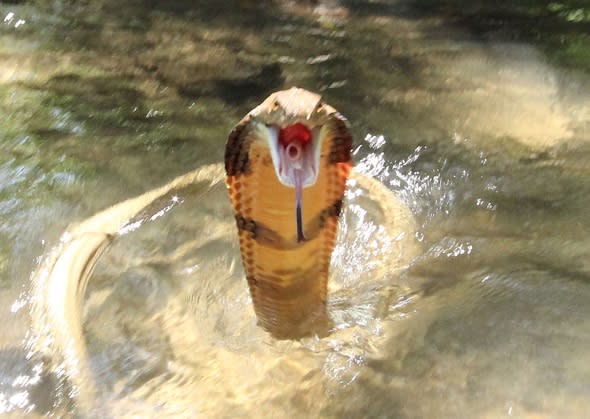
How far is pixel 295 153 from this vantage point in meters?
1.02

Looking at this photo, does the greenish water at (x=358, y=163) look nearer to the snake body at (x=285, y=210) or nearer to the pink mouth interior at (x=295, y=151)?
the snake body at (x=285, y=210)

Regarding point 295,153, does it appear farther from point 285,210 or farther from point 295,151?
point 285,210

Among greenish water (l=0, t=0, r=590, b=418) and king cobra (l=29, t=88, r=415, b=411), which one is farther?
greenish water (l=0, t=0, r=590, b=418)

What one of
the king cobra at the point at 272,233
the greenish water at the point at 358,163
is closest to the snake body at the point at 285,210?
the king cobra at the point at 272,233

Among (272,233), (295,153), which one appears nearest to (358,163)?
(272,233)

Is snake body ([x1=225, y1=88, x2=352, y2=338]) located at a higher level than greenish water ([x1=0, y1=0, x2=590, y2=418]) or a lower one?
higher

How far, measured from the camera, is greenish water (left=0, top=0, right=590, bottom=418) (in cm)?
140

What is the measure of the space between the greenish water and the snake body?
107 millimetres

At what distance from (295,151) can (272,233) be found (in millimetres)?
321

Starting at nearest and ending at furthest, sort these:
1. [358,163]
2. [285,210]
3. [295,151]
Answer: [295,151]
[285,210]
[358,163]

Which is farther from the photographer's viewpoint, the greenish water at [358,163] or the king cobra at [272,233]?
the greenish water at [358,163]

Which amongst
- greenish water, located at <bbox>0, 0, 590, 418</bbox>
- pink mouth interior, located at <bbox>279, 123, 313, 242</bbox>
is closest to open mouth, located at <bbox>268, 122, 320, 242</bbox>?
pink mouth interior, located at <bbox>279, 123, 313, 242</bbox>

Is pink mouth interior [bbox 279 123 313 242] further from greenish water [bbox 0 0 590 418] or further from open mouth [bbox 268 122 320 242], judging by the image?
greenish water [bbox 0 0 590 418]

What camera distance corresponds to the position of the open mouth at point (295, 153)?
1007 millimetres
